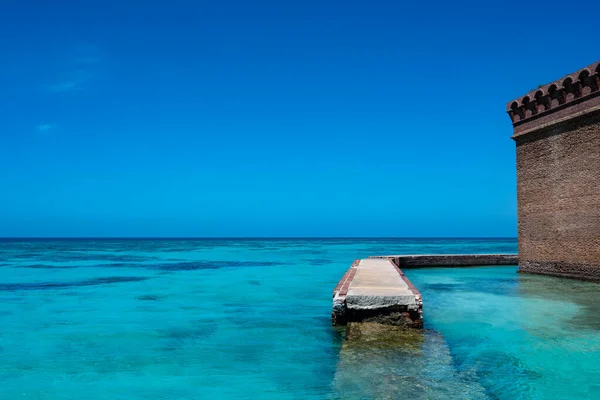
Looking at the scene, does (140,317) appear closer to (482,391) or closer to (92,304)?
(92,304)

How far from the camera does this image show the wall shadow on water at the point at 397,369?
4551mm

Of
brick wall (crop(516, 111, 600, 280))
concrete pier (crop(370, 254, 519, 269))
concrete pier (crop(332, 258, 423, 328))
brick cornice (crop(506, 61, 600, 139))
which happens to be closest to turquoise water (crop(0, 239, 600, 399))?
concrete pier (crop(332, 258, 423, 328))

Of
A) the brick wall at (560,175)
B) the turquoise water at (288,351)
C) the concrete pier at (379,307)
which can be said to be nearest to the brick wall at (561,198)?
the brick wall at (560,175)

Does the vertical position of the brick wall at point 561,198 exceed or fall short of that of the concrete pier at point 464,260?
it exceeds it

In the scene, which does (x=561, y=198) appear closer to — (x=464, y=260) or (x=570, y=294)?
(x=570, y=294)

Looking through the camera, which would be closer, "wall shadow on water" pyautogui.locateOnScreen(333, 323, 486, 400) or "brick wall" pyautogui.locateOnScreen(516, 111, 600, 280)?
"wall shadow on water" pyautogui.locateOnScreen(333, 323, 486, 400)

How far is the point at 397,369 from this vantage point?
5.07m

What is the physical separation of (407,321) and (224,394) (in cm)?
270

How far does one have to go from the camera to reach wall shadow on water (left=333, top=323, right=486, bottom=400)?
4.55m

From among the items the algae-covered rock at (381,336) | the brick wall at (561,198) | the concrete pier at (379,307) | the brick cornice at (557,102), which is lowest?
the algae-covered rock at (381,336)

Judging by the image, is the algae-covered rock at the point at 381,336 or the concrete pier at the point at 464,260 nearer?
the algae-covered rock at the point at 381,336

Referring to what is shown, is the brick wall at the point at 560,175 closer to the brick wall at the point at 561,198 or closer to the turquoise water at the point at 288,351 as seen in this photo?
the brick wall at the point at 561,198

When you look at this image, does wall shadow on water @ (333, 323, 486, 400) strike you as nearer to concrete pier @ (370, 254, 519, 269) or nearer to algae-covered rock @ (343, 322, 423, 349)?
algae-covered rock @ (343, 322, 423, 349)

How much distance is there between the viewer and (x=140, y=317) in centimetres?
1005
